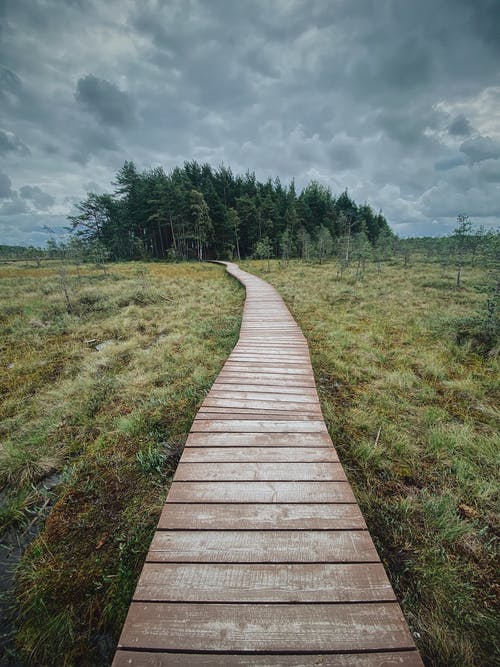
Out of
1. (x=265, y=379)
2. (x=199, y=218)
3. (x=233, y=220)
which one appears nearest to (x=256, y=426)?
(x=265, y=379)

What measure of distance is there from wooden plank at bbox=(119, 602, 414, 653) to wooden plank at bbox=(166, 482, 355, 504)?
60 cm

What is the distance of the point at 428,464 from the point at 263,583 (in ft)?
7.55

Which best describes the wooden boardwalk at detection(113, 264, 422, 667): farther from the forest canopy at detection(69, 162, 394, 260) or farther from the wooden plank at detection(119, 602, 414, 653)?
the forest canopy at detection(69, 162, 394, 260)

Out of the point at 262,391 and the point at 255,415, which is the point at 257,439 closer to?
the point at 255,415

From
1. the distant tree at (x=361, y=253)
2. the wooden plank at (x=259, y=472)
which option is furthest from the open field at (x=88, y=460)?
the distant tree at (x=361, y=253)

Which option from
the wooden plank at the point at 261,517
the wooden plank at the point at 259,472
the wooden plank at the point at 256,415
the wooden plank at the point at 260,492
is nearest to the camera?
the wooden plank at the point at 261,517

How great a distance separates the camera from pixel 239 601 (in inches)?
49.9

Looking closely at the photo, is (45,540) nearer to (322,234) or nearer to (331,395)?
(331,395)

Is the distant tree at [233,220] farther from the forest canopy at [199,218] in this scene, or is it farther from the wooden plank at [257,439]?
the wooden plank at [257,439]

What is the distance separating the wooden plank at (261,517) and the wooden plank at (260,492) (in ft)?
0.13

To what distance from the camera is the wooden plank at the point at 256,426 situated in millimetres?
2578

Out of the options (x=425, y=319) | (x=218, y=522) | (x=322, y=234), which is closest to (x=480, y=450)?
(x=218, y=522)

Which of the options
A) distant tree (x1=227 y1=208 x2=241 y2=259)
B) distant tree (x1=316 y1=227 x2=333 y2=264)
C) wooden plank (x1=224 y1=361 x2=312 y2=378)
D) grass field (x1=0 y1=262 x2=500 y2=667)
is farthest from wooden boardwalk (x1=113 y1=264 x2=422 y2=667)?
distant tree (x1=227 y1=208 x2=241 y2=259)

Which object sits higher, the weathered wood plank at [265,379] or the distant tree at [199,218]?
the distant tree at [199,218]
